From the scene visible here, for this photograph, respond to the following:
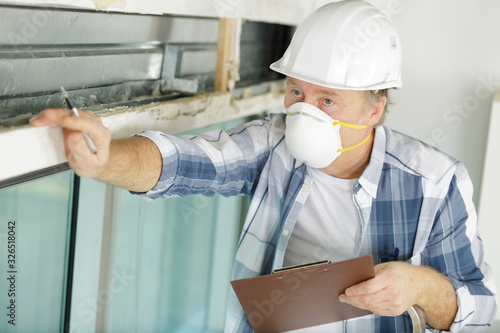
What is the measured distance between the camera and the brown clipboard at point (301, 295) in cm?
128

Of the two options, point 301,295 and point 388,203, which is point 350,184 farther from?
point 301,295

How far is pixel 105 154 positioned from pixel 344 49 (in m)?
0.73

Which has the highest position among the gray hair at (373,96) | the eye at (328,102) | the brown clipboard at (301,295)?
the gray hair at (373,96)

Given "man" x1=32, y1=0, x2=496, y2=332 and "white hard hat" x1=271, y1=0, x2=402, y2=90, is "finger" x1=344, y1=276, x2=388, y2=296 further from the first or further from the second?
"white hard hat" x1=271, y1=0, x2=402, y2=90

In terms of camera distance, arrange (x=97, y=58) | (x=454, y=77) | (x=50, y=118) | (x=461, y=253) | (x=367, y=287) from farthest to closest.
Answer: (x=454, y=77), (x=461, y=253), (x=97, y=58), (x=367, y=287), (x=50, y=118)

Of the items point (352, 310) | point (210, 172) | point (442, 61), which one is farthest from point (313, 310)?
point (442, 61)

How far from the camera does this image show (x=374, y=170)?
5.31 feet

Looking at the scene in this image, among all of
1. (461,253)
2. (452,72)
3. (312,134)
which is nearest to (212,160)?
(312,134)

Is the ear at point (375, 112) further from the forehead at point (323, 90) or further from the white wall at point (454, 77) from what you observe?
the white wall at point (454, 77)

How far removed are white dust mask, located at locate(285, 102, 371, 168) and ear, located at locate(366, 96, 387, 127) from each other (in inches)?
5.2

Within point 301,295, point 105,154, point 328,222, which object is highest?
point 105,154

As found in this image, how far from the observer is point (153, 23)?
1707 millimetres

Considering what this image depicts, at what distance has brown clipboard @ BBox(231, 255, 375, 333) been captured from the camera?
50.6 inches

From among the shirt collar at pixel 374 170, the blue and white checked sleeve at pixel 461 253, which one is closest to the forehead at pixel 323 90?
the shirt collar at pixel 374 170
